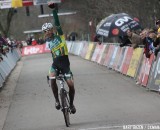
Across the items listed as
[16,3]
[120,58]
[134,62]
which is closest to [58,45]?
[134,62]

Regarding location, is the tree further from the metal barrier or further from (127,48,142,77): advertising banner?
(127,48,142,77): advertising banner

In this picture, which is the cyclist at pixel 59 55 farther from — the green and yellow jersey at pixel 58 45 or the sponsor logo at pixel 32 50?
the sponsor logo at pixel 32 50

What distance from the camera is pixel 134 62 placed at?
1950 centimetres

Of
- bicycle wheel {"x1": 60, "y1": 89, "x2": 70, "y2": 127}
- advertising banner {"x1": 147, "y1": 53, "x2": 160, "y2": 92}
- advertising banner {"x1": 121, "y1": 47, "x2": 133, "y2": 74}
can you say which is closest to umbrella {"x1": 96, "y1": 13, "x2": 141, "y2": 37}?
advertising banner {"x1": 121, "y1": 47, "x2": 133, "y2": 74}

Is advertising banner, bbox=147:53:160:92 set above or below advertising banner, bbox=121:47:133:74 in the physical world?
above

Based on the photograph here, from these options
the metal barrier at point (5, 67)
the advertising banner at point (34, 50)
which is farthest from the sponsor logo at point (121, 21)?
the advertising banner at point (34, 50)

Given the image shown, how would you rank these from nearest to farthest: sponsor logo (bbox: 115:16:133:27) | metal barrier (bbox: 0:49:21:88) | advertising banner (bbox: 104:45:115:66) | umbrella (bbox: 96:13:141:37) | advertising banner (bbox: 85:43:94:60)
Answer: metal barrier (bbox: 0:49:21:88) < umbrella (bbox: 96:13:141:37) < sponsor logo (bbox: 115:16:133:27) < advertising banner (bbox: 104:45:115:66) < advertising banner (bbox: 85:43:94:60)

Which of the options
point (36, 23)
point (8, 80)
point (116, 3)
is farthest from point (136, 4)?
point (36, 23)

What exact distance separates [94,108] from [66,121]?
2.44 meters

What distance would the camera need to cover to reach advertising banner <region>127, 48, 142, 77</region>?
19.0 m

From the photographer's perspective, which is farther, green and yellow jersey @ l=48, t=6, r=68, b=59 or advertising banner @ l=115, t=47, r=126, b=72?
advertising banner @ l=115, t=47, r=126, b=72

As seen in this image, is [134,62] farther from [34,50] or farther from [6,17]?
[6,17]

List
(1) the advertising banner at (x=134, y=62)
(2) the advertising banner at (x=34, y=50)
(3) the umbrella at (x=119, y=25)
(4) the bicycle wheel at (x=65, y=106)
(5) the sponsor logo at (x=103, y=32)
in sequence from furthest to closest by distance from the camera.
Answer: (2) the advertising banner at (x=34, y=50) → (5) the sponsor logo at (x=103, y=32) → (3) the umbrella at (x=119, y=25) → (1) the advertising banner at (x=134, y=62) → (4) the bicycle wheel at (x=65, y=106)

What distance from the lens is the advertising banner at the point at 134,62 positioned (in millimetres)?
18966
